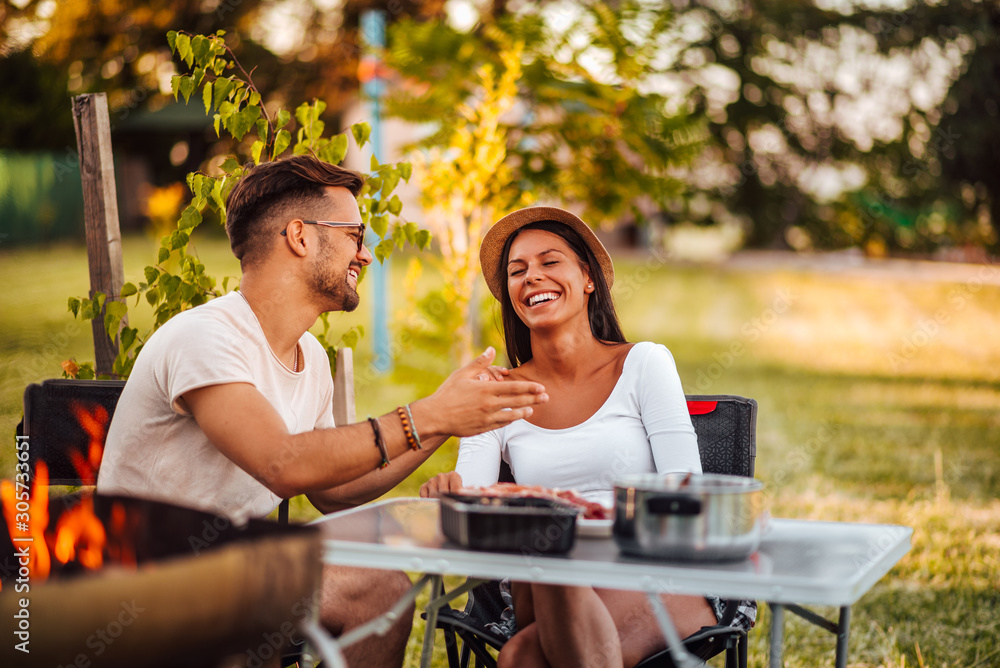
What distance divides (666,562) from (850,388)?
997cm

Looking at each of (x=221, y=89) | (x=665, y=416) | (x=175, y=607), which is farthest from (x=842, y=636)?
(x=221, y=89)

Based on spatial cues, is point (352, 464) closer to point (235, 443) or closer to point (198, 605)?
point (235, 443)

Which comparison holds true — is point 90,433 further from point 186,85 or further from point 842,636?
point 842,636

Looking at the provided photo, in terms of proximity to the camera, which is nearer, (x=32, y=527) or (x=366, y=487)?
(x=32, y=527)

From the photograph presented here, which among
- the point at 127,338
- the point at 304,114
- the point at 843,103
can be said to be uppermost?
the point at 843,103

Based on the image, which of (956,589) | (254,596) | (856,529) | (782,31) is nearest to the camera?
(254,596)

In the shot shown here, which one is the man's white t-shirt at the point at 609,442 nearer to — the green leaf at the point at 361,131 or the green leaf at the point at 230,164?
the green leaf at the point at 361,131

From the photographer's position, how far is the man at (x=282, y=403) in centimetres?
209

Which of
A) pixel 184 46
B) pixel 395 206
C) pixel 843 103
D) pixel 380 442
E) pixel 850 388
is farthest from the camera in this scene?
pixel 843 103

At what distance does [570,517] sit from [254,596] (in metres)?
0.59

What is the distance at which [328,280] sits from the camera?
2.57 meters

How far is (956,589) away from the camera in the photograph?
4477 millimetres

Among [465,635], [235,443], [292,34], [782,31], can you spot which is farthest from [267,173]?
[782,31]

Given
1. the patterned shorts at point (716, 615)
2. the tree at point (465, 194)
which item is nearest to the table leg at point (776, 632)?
the patterned shorts at point (716, 615)
